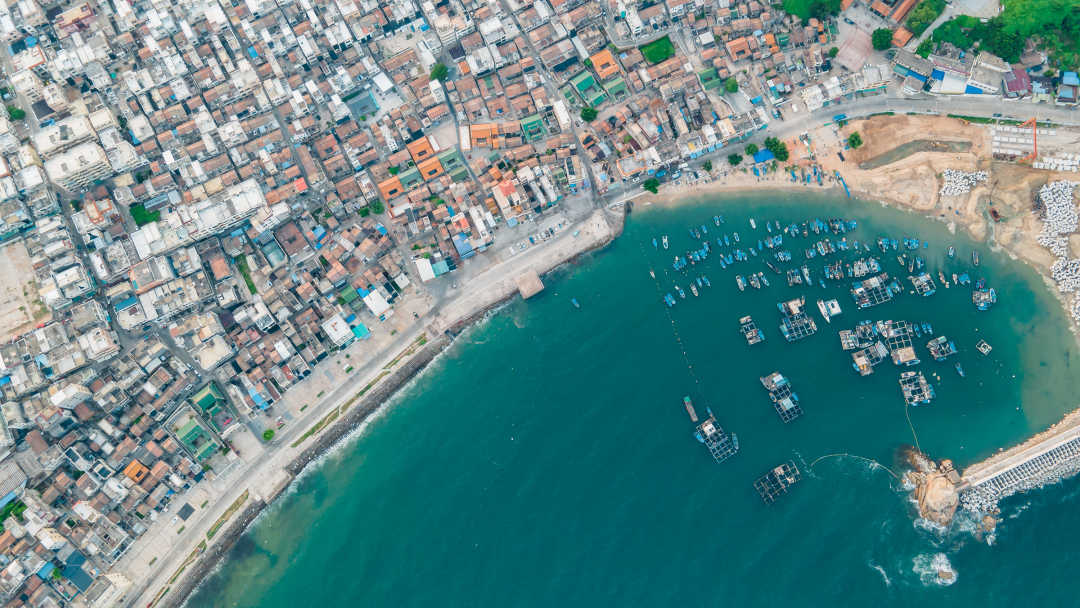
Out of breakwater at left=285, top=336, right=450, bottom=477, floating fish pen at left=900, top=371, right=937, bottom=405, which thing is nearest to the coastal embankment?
breakwater at left=285, top=336, right=450, bottom=477

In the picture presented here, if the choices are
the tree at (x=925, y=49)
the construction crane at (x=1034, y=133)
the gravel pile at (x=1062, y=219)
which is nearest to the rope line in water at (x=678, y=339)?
the tree at (x=925, y=49)

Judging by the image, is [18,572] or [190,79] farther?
[190,79]

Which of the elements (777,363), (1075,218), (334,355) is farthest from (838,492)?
(334,355)

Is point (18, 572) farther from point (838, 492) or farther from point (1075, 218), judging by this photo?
point (1075, 218)

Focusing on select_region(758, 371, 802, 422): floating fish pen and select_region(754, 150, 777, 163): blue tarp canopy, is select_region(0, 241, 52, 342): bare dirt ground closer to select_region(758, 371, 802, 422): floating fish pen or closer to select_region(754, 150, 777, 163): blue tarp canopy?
select_region(758, 371, 802, 422): floating fish pen

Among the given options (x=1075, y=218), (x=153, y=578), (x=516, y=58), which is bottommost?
(x=1075, y=218)

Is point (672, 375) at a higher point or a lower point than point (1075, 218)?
higher
